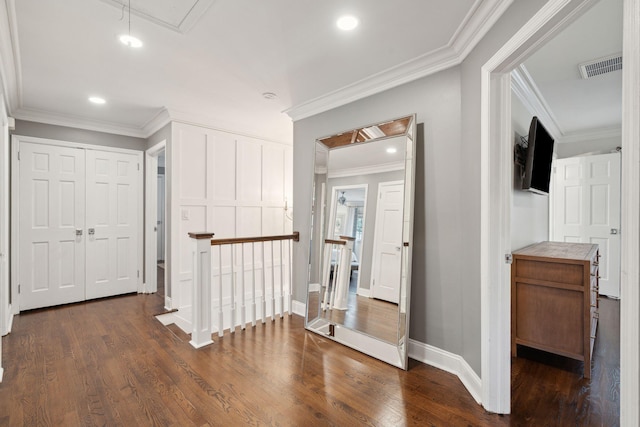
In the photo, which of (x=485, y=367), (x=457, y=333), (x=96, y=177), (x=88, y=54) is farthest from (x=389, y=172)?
(x=96, y=177)

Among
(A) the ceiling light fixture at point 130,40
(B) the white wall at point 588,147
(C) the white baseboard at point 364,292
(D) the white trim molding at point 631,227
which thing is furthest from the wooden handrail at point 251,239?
(B) the white wall at point 588,147

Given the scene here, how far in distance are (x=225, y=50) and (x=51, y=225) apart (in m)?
3.33

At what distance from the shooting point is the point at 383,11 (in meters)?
1.80

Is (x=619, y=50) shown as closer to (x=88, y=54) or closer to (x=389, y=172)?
(x=389, y=172)

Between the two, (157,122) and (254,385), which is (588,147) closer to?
(254,385)

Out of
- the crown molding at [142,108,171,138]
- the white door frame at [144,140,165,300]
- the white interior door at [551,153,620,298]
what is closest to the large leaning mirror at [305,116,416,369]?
the crown molding at [142,108,171,138]

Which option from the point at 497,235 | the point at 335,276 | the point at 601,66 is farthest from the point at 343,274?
the point at 601,66

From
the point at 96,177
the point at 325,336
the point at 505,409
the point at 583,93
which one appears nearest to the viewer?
the point at 505,409

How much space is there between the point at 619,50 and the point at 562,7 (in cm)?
159

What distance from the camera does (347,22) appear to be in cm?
190

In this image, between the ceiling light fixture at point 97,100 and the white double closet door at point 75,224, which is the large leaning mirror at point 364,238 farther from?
the white double closet door at point 75,224

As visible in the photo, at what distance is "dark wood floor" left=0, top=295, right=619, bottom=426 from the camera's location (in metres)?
1.74

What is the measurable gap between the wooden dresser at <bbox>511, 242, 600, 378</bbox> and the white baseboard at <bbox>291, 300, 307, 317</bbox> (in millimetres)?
2054

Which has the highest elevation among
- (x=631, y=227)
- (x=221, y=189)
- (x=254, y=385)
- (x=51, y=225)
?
(x=221, y=189)
